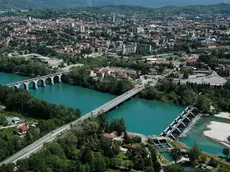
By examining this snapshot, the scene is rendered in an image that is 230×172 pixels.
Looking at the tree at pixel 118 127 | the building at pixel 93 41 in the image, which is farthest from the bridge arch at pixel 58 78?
the building at pixel 93 41

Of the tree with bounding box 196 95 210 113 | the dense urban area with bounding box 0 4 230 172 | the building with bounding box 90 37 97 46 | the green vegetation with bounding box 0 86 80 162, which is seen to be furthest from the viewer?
the building with bounding box 90 37 97 46

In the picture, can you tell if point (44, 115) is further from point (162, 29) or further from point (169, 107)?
point (162, 29)

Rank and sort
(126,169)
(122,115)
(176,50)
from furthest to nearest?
(176,50) → (122,115) → (126,169)

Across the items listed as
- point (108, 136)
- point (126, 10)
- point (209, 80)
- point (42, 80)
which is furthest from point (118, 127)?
point (126, 10)

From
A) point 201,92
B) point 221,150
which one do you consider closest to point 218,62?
point 201,92

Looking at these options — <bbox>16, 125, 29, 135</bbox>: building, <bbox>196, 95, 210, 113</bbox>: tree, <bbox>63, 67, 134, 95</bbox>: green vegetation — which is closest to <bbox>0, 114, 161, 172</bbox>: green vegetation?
<bbox>16, 125, 29, 135</bbox>: building

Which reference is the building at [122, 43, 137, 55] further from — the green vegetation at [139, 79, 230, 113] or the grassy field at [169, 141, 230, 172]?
the grassy field at [169, 141, 230, 172]
